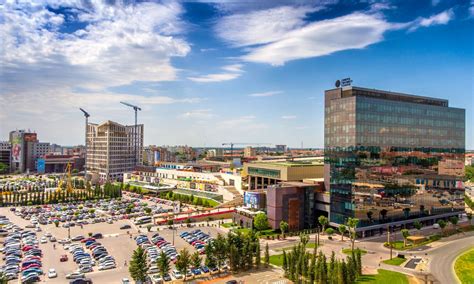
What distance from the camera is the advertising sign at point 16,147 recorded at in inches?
7234

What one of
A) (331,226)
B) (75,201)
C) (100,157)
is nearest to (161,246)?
(331,226)

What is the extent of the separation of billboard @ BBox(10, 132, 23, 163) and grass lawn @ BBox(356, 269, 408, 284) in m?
188

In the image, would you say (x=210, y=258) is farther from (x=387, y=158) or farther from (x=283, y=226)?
(x=387, y=158)

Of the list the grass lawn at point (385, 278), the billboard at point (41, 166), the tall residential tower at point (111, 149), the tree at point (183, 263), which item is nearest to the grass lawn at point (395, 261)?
the grass lawn at point (385, 278)

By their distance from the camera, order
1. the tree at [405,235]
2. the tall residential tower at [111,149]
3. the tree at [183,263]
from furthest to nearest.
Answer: the tall residential tower at [111,149] → the tree at [405,235] → the tree at [183,263]

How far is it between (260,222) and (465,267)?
30.9m

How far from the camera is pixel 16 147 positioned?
184 meters

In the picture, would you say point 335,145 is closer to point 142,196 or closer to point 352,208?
point 352,208

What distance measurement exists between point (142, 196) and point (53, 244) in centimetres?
5369

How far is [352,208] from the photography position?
61312 mm

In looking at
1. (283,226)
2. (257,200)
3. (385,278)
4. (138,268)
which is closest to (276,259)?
(283,226)

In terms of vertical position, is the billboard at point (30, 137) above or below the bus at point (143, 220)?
above

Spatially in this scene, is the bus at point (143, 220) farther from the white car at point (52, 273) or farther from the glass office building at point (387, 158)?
the glass office building at point (387, 158)

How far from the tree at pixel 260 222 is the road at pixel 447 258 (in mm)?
26264
